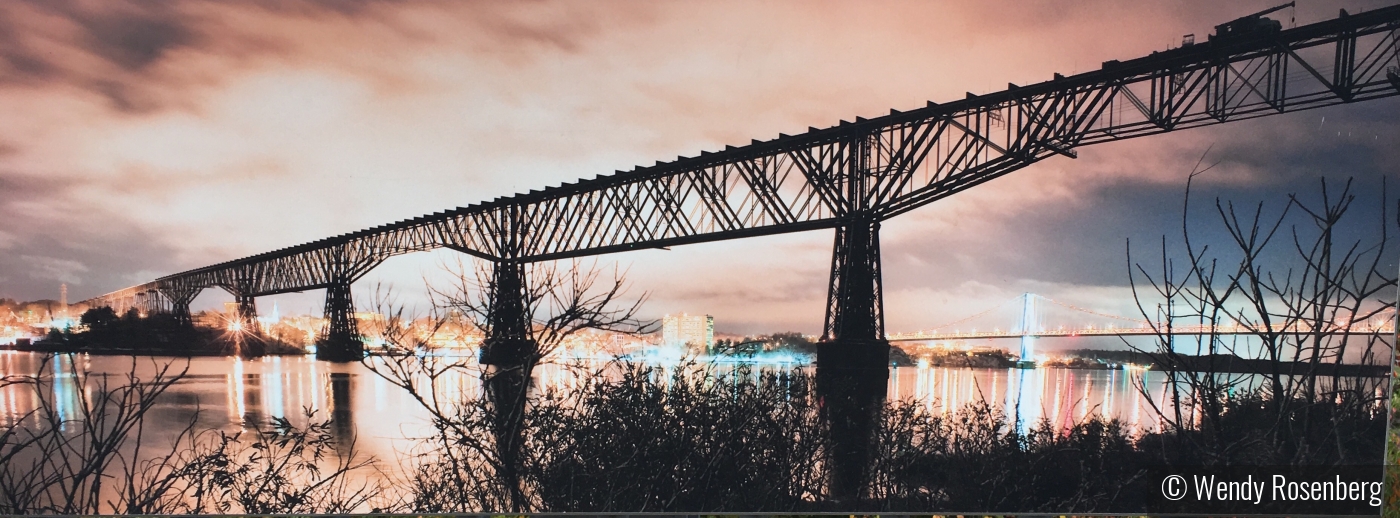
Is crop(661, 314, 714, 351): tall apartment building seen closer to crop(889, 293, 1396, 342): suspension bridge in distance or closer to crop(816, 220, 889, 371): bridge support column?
crop(816, 220, 889, 371): bridge support column

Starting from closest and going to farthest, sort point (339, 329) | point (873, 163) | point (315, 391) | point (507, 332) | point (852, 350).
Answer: point (507, 332), point (315, 391), point (339, 329), point (873, 163), point (852, 350)

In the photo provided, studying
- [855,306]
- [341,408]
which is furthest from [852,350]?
[341,408]

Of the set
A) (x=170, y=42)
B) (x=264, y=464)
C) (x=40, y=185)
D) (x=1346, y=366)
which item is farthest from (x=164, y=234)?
(x=1346, y=366)

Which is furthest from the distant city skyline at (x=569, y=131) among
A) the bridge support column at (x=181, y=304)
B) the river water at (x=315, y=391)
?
the river water at (x=315, y=391)

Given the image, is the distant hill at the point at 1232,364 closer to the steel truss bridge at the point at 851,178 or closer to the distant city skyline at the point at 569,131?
the distant city skyline at the point at 569,131

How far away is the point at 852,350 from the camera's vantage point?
394cm

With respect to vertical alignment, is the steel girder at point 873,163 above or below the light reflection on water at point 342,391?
above

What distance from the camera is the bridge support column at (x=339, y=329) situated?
361cm

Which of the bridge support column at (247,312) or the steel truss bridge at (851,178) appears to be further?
the bridge support column at (247,312)

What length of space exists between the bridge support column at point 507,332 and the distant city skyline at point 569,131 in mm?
322

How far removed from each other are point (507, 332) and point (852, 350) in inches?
66.7

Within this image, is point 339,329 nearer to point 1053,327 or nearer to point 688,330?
point 688,330

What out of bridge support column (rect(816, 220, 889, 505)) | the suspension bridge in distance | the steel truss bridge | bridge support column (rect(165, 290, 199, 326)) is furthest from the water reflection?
the suspension bridge in distance

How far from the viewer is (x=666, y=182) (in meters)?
3.93
